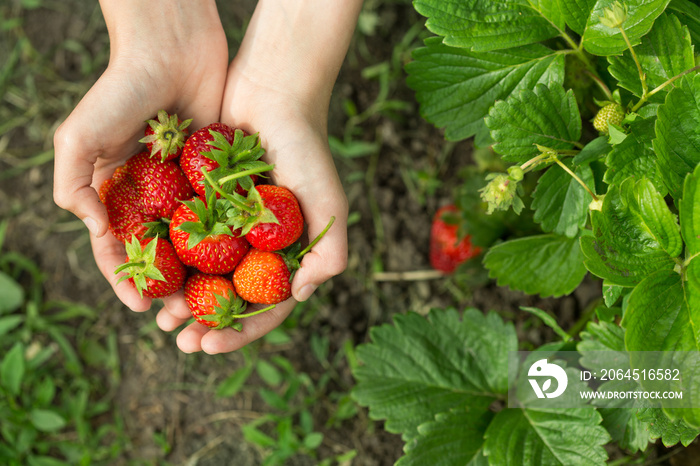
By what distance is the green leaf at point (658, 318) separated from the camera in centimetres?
94

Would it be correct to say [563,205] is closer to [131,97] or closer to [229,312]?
[229,312]

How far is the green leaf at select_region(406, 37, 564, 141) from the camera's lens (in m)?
1.24

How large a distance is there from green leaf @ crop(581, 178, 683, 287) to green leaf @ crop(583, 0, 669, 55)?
282 mm

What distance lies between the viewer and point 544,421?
1.40 m

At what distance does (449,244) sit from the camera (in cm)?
195

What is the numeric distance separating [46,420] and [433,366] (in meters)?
1.54

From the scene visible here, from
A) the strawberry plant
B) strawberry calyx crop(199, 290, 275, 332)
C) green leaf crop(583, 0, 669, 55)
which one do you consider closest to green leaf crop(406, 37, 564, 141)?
the strawberry plant

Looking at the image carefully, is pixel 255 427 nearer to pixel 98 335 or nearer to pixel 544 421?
pixel 98 335

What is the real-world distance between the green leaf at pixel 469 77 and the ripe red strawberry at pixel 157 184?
68cm

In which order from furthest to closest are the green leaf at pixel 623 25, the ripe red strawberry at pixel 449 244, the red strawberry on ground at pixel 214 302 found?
the ripe red strawberry at pixel 449 244, the red strawberry on ground at pixel 214 302, the green leaf at pixel 623 25

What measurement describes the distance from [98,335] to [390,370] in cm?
135

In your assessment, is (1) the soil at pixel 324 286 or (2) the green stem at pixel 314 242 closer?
(2) the green stem at pixel 314 242

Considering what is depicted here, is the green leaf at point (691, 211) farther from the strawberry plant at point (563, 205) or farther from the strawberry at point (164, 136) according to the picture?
the strawberry at point (164, 136)

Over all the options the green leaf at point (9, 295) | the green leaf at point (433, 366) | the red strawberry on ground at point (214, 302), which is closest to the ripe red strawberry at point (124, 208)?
the red strawberry on ground at point (214, 302)
